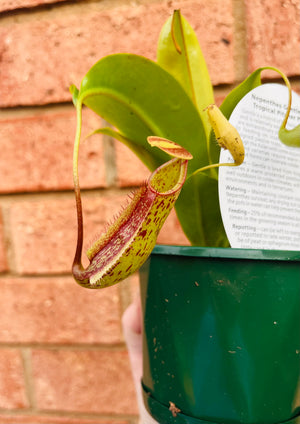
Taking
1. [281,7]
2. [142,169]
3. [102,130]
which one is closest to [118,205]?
[142,169]

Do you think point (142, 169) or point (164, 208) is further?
point (142, 169)

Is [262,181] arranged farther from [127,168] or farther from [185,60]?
[127,168]

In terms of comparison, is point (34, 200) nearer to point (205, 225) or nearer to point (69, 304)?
point (69, 304)

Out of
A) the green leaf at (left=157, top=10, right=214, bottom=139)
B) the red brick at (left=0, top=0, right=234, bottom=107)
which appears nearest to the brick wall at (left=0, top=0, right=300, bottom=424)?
the red brick at (left=0, top=0, right=234, bottom=107)

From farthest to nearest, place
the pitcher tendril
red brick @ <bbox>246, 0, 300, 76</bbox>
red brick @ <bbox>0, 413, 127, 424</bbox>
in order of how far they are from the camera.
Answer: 1. red brick @ <bbox>0, 413, 127, 424</bbox>
2. red brick @ <bbox>246, 0, 300, 76</bbox>
3. the pitcher tendril

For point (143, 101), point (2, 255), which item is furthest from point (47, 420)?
point (143, 101)

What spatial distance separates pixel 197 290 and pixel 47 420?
423 millimetres

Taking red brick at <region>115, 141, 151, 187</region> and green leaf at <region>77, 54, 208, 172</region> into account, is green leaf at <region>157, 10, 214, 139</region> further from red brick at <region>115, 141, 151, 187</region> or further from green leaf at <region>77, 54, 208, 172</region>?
red brick at <region>115, 141, 151, 187</region>

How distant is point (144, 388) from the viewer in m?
0.31

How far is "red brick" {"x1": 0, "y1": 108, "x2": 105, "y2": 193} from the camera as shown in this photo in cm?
47

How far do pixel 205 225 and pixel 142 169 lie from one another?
0.18 m

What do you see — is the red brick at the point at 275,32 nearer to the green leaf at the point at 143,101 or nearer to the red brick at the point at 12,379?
the green leaf at the point at 143,101

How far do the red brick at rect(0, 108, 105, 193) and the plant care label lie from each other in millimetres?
239

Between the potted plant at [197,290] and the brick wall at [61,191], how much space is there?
0.18m
